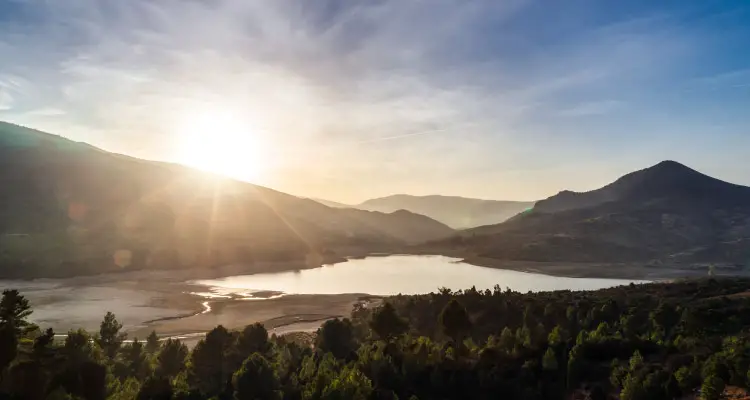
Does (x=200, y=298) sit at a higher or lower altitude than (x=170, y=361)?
higher

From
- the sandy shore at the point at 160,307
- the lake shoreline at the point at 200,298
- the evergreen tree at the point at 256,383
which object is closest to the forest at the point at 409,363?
the evergreen tree at the point at 256,383

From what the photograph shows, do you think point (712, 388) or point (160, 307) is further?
point (160, 307)

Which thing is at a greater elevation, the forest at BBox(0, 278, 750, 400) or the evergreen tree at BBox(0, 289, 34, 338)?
the evergreen tree at BBox(0, 289, 34, 338)

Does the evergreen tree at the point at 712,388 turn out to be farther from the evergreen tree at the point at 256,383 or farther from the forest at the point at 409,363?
the evergreen tree at the point at 256,383

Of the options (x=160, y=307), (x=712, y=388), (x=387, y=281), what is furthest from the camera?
(x=387, y=281)

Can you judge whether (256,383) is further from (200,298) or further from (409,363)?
(200,298)

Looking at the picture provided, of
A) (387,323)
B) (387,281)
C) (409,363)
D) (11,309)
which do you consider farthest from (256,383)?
(387,281)

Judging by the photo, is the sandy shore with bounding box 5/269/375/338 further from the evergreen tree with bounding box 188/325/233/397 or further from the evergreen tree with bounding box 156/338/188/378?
the evergreen tree with bounding box 188/325/233/397

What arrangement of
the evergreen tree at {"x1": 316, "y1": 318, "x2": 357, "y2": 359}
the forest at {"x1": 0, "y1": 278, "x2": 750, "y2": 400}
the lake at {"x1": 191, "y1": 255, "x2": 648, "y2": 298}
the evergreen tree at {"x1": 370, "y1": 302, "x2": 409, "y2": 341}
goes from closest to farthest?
the forest at {"x1": 0, "y1": 278, "x2": 750, "y2": 400} → the evergreen tree at {"x1": 370, "y1": 302, "x2": 409, "y2": 341} → the evergreen tree at {"x1": 316, "y1": 318, "x2": 357, "y2": 359} → the lake at {"x1": 191, "y1": 255, "x2": 648, "y2": 298}

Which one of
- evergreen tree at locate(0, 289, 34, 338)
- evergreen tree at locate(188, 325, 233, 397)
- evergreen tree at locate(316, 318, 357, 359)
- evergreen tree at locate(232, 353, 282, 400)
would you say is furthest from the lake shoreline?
evergreen tree at locate(232, 353, 282, 400)
